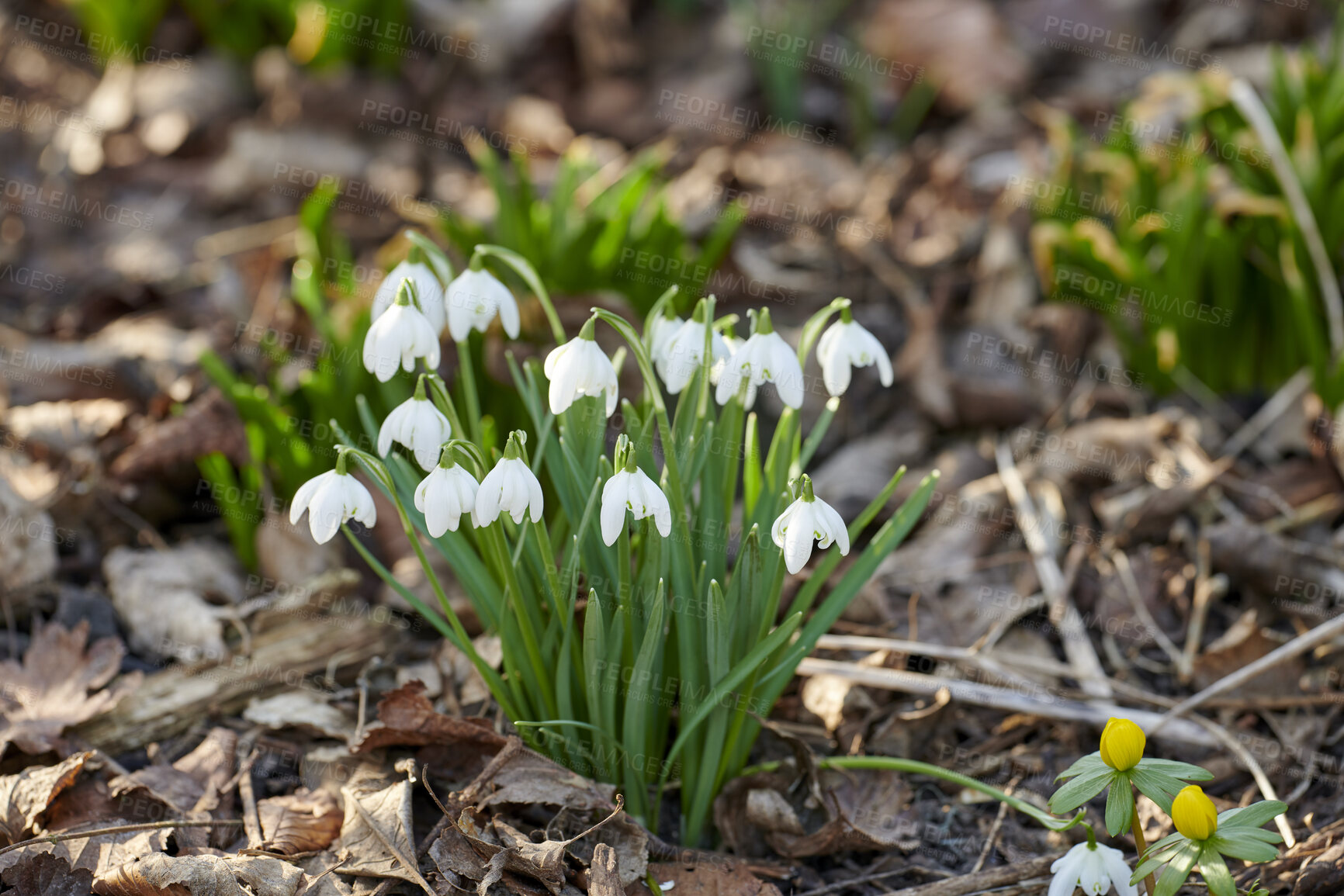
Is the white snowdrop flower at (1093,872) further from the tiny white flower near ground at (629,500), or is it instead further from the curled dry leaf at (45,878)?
the curled dry leaf at (45,878)

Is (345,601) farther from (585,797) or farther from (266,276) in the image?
(266,276)

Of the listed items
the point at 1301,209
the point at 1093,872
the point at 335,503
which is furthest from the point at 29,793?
the point at 1301,209

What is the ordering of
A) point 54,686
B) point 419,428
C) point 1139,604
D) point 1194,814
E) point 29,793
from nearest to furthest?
point 1194,814 → point 419,428 → point 29,793 → point 54,686 → point 1139,604

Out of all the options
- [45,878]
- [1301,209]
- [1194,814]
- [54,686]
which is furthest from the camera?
[1301,209]

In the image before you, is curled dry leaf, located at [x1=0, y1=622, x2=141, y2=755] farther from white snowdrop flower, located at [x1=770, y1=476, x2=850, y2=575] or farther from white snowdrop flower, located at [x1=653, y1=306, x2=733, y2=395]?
white snowdrop flower, located at [x1=770, y1=476, x2=850, y2=575]

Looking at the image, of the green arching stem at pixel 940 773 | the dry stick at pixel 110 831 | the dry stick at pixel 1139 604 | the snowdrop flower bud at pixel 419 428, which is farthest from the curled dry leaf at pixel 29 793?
the dry stick at pixel 1139 604

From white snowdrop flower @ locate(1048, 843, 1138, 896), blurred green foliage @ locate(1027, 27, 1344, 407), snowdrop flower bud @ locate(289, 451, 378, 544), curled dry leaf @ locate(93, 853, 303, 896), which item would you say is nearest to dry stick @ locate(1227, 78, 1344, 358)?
blurred green foliage @ locate(1027, 27, 1344, 407)

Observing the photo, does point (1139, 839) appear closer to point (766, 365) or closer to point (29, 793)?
point (766, 365)
